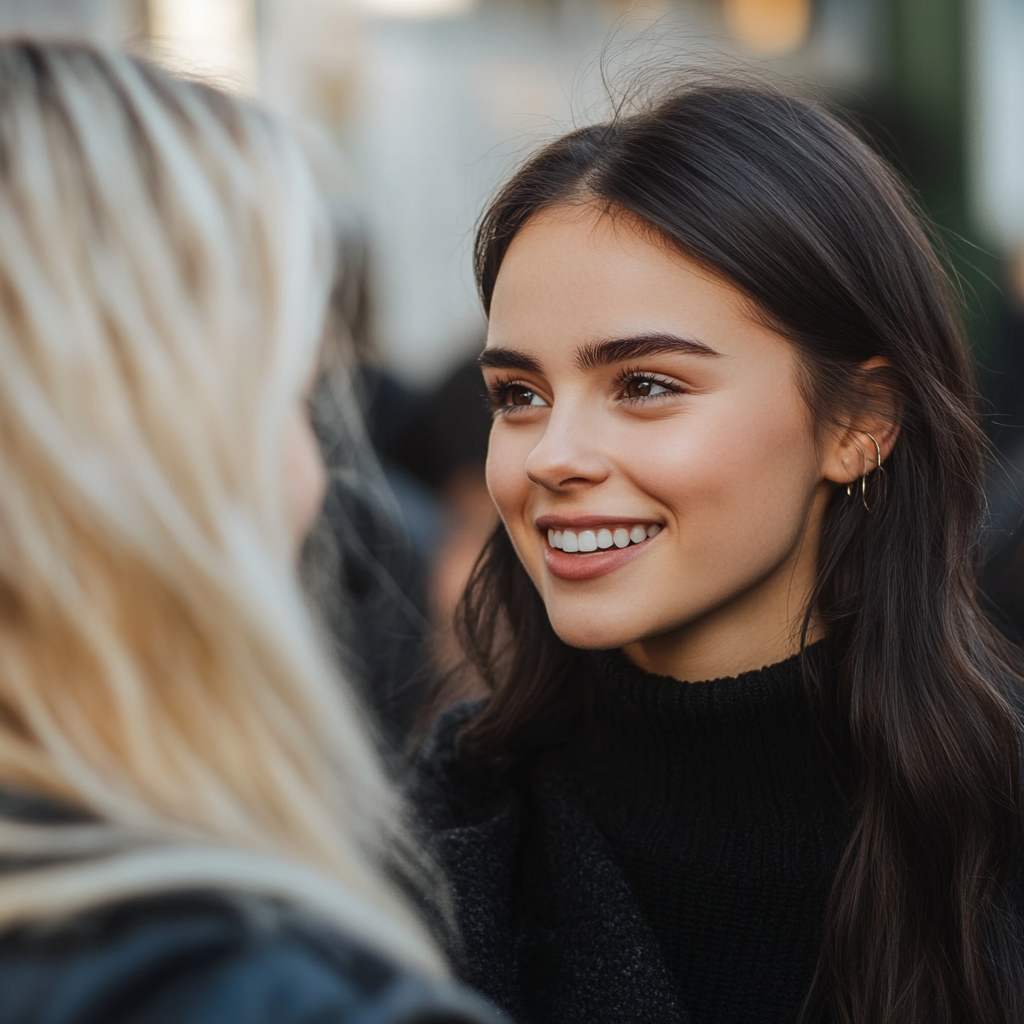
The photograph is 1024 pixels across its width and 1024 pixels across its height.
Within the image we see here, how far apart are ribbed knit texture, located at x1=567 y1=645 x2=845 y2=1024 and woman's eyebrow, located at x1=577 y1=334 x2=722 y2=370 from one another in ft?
1.66

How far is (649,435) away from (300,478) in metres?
0.64

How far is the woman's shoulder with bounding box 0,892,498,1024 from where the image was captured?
0.88 meters

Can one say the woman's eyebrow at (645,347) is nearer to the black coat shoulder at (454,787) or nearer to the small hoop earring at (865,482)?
the small hoop earring at (865,482)

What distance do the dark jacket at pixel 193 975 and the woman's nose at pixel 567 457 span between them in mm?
960

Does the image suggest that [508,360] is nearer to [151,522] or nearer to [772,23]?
[151,522]

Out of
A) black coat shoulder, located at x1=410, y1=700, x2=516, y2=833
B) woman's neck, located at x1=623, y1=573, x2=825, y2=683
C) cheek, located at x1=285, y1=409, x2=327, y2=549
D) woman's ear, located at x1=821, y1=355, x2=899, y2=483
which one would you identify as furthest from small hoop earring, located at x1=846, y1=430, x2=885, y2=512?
cheek, located at x1=285, y1=409, x2=327, y2=549

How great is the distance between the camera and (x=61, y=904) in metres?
0.91

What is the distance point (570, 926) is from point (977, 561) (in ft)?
3.14

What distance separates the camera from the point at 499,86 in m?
5.97

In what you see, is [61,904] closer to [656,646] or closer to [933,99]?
[656,646]

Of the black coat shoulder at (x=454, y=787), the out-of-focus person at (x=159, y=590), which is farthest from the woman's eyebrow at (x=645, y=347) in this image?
the black coat shoulder at (x=454, y=787)

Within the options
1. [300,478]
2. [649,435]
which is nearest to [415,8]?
[649,435]

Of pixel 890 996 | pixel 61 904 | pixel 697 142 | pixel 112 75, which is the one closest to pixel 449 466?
pixel 697 142

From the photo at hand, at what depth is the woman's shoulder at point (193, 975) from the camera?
2.89 feet
